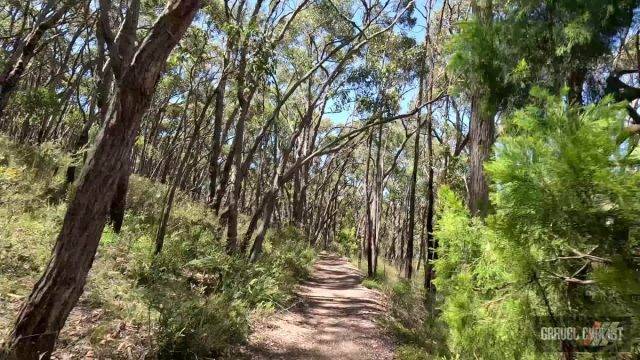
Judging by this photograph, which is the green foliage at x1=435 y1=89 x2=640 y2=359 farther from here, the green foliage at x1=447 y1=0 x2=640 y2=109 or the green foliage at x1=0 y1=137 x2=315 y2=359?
the green foliage at x1=0 y1=137 x2=315 y2=359

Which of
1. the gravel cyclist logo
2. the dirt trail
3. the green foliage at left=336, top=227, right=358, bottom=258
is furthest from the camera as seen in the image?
the green foliage at left=336, top=227, right=358, bottom=258

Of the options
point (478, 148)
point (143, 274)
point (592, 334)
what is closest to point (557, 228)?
point (592, 334)

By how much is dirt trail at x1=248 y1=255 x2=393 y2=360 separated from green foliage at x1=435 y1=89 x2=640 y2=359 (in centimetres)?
433

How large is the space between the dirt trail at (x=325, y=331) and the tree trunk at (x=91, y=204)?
9.60 feet

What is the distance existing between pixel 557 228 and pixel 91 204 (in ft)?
11.0

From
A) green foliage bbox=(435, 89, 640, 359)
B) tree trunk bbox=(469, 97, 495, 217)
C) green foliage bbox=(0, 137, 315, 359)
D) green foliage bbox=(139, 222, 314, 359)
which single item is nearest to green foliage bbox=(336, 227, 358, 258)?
green foliage bbox=(139, 222, 314, 359)

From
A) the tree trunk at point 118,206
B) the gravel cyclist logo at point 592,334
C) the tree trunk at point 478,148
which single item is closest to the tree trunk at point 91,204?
the tree trunk at point 478,148

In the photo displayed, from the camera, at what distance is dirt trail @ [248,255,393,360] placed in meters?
6.45

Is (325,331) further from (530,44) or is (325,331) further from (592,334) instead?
(592,334)

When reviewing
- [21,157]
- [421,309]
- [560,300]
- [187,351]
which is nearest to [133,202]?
[21,157]

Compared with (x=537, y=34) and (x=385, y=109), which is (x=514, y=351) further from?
(x=385, y=109)

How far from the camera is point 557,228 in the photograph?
6.49 feet

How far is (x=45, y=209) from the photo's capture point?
7.68m

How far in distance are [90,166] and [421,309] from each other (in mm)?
9296
